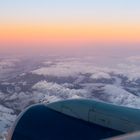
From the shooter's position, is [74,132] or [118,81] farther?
[118,81]

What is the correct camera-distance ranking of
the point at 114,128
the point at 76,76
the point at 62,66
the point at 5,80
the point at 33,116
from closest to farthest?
the point at 114,128
the point at 33,116
the point at 5,80
the point at 76,76
the point at 62,66

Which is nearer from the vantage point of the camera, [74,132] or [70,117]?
[74,132]

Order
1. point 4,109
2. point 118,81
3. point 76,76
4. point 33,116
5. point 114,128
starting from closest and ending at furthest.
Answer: point 114,128, point 33,116, point 4,109, point 118,81, point 76,76

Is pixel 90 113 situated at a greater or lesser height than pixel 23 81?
greater

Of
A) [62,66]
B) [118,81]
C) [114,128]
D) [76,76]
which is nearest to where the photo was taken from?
[114,128]

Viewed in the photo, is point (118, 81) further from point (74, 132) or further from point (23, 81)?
point (74, 132)

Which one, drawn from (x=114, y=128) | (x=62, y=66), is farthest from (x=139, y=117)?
(x=62, y=66)

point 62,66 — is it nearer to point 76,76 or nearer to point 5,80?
point 76,76

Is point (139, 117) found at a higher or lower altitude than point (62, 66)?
higher

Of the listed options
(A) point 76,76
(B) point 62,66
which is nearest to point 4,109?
(A) point 76,76

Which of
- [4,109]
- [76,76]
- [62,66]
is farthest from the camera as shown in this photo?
[62,66]
